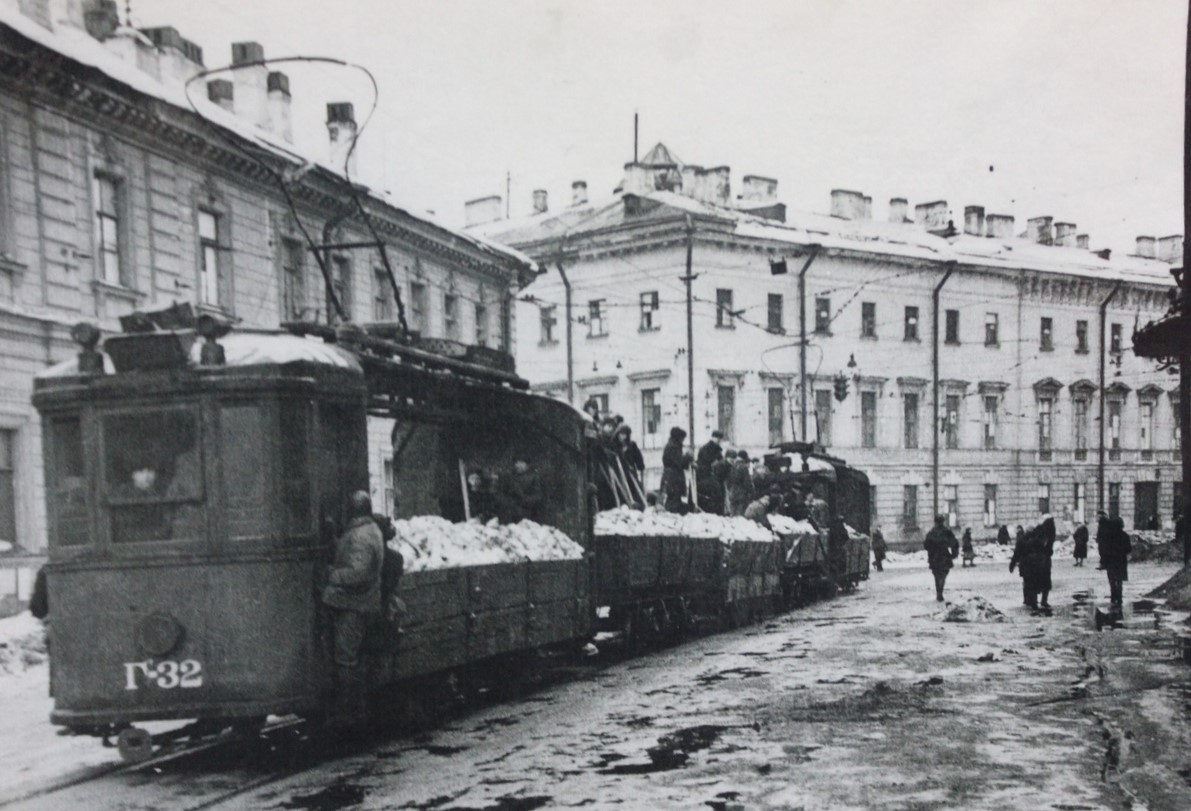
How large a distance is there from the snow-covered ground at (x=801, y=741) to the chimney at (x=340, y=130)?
492 inches

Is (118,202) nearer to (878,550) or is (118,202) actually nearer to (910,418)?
(878,550)

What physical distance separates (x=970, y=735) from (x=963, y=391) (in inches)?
1527

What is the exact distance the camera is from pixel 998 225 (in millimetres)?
51312

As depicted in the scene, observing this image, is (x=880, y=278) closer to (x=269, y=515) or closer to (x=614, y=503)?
(x=614, y=503)

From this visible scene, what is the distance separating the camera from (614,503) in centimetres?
1484

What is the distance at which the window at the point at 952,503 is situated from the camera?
4450 centimetres

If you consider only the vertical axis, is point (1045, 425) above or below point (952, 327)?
below

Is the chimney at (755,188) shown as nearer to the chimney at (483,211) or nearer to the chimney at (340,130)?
the chimney at (483,211)

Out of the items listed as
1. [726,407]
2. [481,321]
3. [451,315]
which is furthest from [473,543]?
[726,407]

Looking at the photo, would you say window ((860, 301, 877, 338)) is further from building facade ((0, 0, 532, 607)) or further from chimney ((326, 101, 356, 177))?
building facade ((0, 0, 532, 607))

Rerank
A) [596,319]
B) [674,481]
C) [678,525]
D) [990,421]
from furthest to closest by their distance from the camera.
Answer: [990,421] → [596,319] → [674,481] → [678,525]

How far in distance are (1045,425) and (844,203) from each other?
37.4 ft

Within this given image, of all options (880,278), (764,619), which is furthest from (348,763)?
(880,278)

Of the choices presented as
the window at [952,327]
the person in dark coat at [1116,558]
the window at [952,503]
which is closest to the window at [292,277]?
the person in dark coat at [1116,558]
